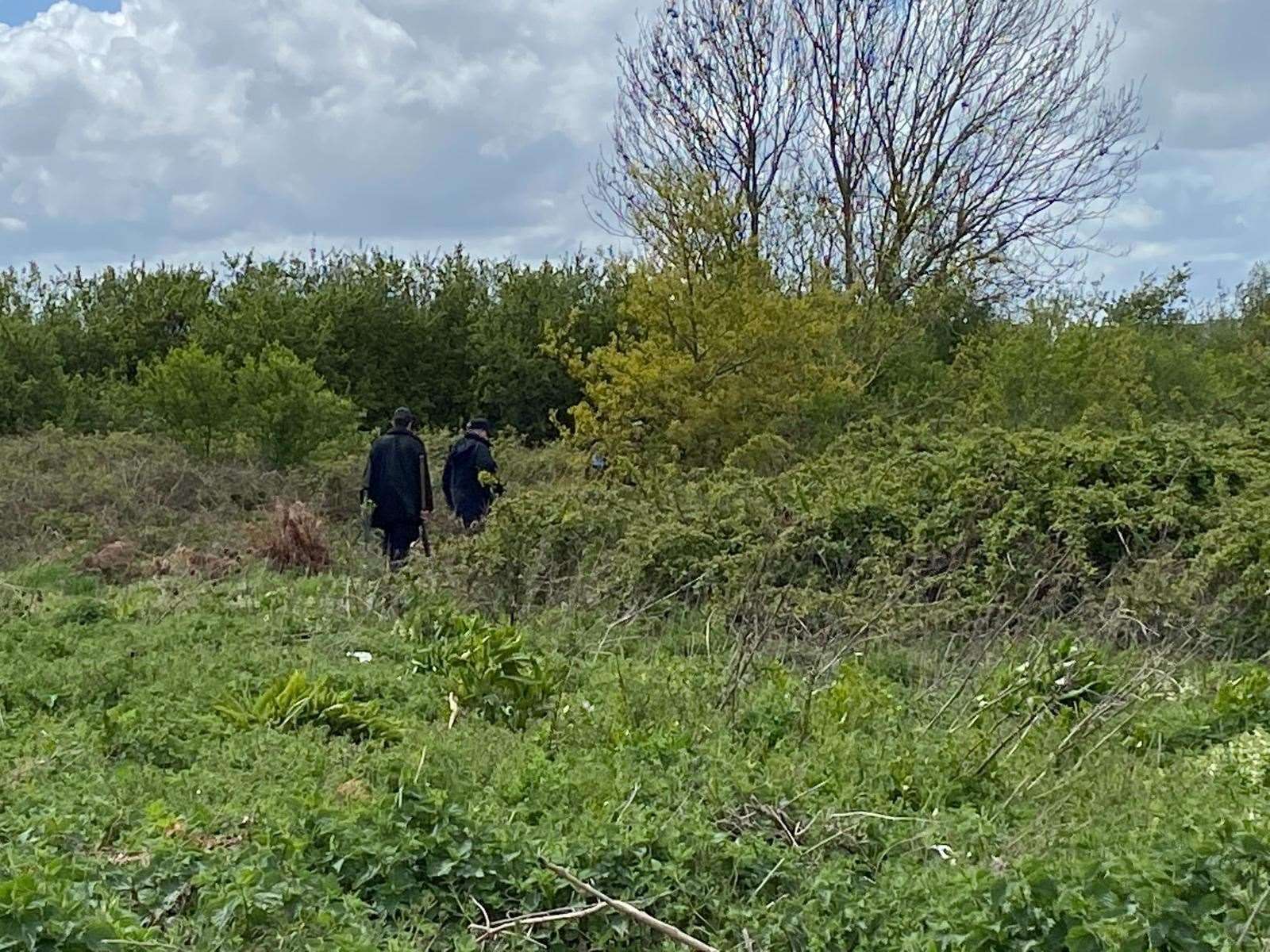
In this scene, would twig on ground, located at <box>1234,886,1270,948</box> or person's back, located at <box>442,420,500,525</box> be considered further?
person's back, located at <box>442,420,500,525</box>

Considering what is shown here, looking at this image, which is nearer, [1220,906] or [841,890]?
[1220,906]

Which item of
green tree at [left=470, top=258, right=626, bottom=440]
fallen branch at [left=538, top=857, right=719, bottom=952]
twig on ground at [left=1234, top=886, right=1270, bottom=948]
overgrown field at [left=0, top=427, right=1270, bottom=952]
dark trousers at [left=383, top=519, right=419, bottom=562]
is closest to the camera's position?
twig on ground at [left=1234, top=886, right=1270, bottom=948]

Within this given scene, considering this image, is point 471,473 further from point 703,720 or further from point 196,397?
point 703,720

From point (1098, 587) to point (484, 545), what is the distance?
449cm

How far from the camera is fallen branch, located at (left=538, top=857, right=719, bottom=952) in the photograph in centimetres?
344

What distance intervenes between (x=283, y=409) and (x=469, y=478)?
4799mm

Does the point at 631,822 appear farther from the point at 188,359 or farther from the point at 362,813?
the point at 188,359

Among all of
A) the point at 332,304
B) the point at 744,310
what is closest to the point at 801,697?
the point at 744,310

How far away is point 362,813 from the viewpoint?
13.1 feet

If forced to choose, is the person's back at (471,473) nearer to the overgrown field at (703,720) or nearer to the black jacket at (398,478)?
the black jacket at (398,478)

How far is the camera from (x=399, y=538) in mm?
11141

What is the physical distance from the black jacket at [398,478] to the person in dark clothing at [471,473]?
2.34ft

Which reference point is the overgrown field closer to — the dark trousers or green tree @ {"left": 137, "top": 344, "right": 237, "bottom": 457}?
the dark trousers

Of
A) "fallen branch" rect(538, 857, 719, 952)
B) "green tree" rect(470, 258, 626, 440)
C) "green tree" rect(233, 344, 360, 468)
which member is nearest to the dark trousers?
"green tree" rect(233, 344, 360, 468)
